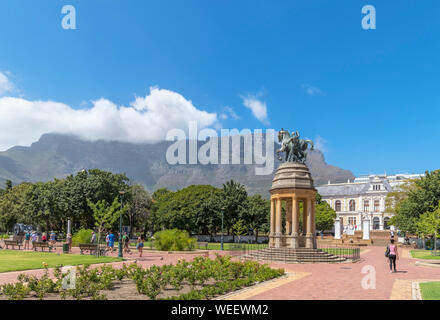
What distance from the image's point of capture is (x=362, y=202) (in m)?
111

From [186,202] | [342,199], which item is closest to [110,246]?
[186,202]

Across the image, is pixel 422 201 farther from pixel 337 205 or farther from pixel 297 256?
pixel 337 205

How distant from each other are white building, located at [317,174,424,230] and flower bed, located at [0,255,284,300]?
9366 centimetres

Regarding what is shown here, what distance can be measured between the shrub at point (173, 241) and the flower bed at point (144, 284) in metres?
17.6

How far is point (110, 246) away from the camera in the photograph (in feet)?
104

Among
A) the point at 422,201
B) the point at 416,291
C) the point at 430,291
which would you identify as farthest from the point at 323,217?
the point at 430,291

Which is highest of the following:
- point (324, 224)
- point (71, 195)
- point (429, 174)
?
point (429, 174)

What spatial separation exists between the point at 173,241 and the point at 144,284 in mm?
22185

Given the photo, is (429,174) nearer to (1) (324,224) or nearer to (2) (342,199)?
(1) (324,224)

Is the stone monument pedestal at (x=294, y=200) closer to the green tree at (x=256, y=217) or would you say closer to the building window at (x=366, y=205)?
the green tree at (x=256, y=217)

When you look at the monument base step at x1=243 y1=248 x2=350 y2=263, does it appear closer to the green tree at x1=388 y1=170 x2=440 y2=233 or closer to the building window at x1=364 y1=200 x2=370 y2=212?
the green tree at x1=388 y1=170 x2=440 y2=233
